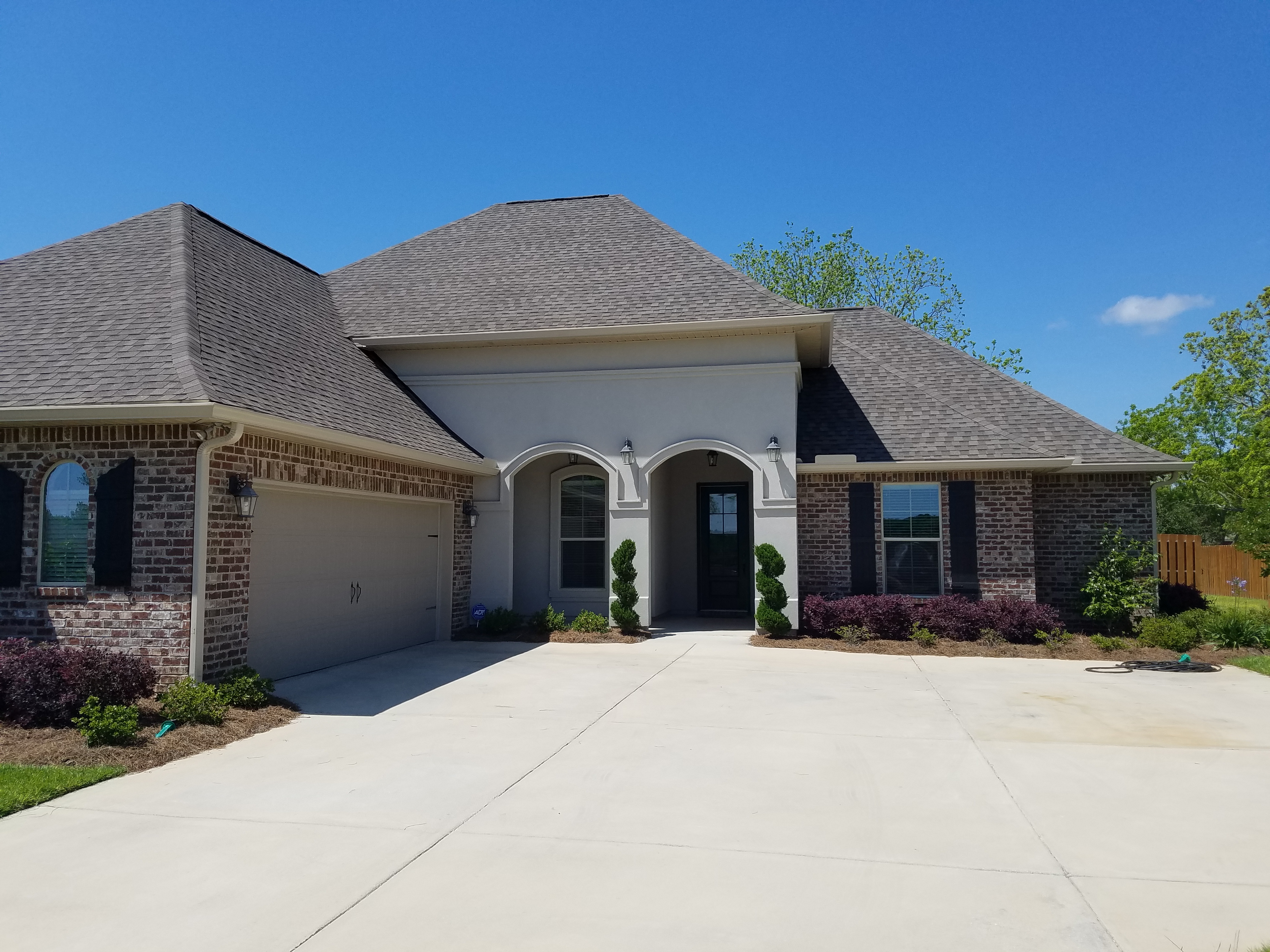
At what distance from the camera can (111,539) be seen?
8047mm

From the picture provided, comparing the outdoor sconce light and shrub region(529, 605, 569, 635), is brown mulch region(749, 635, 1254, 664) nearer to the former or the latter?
shrub region(529, 605, 569, 635)

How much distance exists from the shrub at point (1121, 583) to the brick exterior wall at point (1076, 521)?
0.26 meters

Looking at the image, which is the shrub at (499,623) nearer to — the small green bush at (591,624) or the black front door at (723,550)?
the small green bush at (591,624)

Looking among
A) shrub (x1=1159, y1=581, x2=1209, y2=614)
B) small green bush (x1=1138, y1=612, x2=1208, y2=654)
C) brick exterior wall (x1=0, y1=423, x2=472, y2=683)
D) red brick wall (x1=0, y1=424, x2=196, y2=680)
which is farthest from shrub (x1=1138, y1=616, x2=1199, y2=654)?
red brick wall (x1=0, y1=424, x2=196, y2=680)

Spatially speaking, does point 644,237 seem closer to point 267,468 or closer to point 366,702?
point 267,468

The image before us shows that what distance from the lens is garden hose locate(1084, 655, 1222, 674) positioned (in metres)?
10.8

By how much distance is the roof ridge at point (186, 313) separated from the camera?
8.06 m

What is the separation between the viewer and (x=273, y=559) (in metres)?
9.12

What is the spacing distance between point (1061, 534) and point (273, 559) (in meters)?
12.4

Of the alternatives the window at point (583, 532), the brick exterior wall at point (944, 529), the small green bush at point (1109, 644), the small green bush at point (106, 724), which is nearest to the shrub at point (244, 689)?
the small green bush at point (106, 724)

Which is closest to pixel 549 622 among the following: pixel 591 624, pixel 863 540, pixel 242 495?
pixel 591 624

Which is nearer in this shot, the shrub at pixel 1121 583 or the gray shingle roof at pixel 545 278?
the shrub at pixel 1121 583

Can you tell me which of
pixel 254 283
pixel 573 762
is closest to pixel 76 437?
pixel 254 283

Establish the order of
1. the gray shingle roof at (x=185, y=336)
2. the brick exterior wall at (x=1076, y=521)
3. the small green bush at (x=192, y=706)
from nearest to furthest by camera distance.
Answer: the small green bush at (x=192, y=706), the gray shingle roof at (x=185, y=336), the brick exterior wall at (x=1076, y=521)
